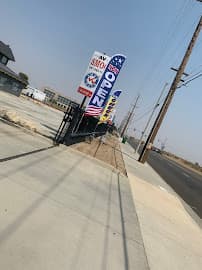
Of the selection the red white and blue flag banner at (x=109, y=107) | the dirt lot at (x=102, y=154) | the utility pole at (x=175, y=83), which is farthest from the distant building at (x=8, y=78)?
the dirt lot at (x=102, y=154)

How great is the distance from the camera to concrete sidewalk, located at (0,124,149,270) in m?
4.07

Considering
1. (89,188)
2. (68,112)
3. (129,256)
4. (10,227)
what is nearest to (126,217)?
(89,188)

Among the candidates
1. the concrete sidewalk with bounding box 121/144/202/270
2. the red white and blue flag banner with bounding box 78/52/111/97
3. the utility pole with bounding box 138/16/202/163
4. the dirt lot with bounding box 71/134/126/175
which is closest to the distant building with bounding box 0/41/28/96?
the utility pole with bounding box 138/16/202/163

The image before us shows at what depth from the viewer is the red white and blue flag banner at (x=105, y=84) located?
15.8 meters

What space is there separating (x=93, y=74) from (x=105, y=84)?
4.53 ft

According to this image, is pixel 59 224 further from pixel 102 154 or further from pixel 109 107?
pixel 109 107

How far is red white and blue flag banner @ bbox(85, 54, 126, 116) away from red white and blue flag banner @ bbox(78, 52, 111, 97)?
2.14ft

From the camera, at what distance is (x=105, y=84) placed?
16.0 metres

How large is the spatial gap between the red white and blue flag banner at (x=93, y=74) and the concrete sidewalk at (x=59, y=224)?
6.54 metres

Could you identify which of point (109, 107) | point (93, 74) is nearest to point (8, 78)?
point (109, 107)

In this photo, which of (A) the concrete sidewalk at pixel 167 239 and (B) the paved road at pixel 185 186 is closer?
(A) the concrete sidewalk at pixel 167 239

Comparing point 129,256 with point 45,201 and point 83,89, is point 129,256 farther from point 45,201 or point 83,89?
point 83,89

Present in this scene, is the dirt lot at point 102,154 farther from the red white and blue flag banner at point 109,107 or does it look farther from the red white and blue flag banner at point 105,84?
the red white and blue flag banner at point 109,107

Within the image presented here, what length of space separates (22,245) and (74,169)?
6226mm
